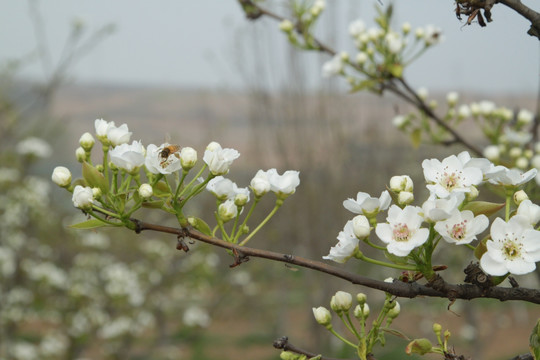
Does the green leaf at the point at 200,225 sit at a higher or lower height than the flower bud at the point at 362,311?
higher

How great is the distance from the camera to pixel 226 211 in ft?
3.52

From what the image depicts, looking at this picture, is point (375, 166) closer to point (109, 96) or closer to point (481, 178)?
point (481, 178)

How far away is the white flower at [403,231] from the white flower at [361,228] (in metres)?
0.02

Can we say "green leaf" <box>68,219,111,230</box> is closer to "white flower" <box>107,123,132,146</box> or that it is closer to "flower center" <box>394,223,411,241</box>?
"white flower" <box>107,123,132,146</box>

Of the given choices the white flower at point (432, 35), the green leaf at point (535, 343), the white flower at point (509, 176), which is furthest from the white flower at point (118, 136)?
the white flower at point (432, 35)

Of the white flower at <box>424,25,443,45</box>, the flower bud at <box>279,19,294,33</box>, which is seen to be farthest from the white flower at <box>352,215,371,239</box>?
the white flower at <box>424,25,443,45</box>

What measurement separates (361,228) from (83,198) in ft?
1.55

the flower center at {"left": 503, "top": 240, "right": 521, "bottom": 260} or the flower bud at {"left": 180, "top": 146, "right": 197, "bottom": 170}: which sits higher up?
the flower bud at {"left": 180, "top": 146, "right": 197, "bottom": 170}

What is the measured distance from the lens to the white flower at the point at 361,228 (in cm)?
96

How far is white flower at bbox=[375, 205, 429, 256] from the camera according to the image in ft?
2.86

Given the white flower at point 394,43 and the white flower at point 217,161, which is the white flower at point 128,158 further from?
the white flower at point 394,43

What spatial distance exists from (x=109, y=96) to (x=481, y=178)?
13206 mm

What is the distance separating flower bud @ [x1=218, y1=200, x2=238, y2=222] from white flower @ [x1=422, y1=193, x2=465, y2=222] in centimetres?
35

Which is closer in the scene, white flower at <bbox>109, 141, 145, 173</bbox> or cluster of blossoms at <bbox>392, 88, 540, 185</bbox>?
white flower at <bbox>109, 141, 145, 173</bbox>
